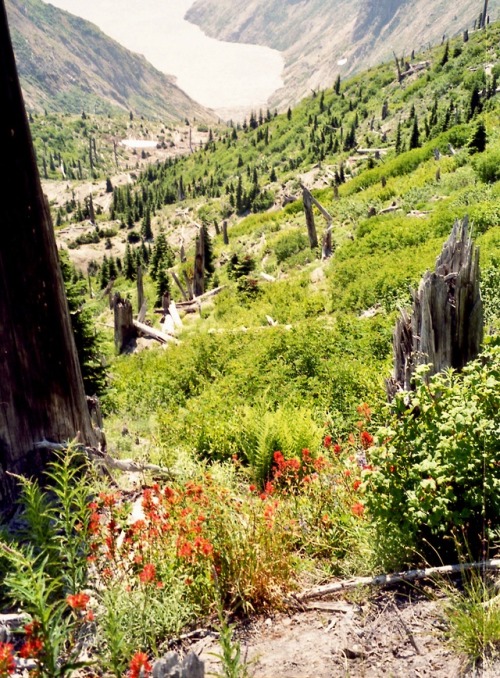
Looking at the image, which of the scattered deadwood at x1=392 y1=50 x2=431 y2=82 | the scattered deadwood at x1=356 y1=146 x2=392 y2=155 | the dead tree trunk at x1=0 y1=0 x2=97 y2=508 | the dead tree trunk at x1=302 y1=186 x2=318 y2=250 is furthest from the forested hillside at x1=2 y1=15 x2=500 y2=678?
the scattered deadwood at x1=392 y1=50 x2=431 y2=82

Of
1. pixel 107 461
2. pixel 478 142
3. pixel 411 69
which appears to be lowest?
pixel 107 461

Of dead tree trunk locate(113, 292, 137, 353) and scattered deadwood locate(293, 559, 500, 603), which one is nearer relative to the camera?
scattered deadwood locate(293, 559, 500, 603)

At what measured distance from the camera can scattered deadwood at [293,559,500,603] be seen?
3156 mm

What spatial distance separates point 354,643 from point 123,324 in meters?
18.6

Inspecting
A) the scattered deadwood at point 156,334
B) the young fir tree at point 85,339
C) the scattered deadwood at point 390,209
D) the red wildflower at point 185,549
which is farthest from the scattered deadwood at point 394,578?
the scattered deadwood at point 390,209

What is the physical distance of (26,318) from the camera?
3928 millimetres

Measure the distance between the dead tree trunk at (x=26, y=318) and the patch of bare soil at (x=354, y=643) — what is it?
7.16 feet

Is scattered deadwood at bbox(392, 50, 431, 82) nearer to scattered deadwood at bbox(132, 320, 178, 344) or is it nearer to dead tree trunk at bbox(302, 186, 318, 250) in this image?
dead tree trunk at bbox(302, 186, 318, 250)

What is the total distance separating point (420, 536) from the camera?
362 cm

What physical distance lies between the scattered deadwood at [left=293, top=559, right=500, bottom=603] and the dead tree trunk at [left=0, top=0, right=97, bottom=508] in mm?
2504

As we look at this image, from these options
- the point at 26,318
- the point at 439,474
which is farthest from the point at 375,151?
the point at 439,474

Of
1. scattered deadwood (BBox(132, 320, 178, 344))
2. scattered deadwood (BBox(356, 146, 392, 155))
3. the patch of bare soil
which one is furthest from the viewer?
scattered deadwood (BBox(356, 146, 392, 155))

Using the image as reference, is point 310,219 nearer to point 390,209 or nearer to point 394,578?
point 390,209

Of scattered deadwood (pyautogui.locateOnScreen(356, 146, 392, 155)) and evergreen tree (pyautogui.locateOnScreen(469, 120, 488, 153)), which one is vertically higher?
scattered deadwood (pyautogui.locateOnScreen(356, 146, 392, 155))
